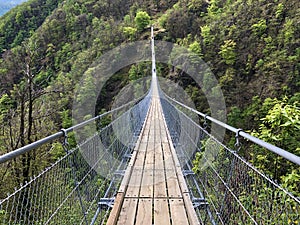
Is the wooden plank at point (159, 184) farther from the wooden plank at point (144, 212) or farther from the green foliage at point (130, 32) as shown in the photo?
the green foliage at point (130, 32)

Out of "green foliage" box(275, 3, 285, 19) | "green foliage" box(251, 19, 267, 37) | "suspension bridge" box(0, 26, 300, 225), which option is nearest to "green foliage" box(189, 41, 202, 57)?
"green foliage" box(251, 19, 267, 37)

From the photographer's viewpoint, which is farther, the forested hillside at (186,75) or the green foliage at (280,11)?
the green foliage at (280,11)

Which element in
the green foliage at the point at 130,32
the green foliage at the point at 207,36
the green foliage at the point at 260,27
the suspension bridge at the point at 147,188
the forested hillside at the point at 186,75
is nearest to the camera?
the suspension bridge at the point at 147,188

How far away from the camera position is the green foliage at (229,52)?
1579cm

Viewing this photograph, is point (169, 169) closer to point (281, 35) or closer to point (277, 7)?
point (281, 35)

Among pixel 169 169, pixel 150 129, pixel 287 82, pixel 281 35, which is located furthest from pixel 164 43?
pixel 169 169

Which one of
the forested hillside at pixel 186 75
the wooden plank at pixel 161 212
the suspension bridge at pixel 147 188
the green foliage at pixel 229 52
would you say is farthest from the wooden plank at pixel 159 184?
the green foliage at pixel 229 52

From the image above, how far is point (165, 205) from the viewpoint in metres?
1.79

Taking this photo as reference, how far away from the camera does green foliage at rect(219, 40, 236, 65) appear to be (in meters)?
15.8

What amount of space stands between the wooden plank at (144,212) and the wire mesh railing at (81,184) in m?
0.18

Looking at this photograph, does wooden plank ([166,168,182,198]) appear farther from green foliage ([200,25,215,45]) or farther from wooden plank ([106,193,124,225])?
green foliage ([200,25,215,45])

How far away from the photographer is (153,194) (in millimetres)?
1964

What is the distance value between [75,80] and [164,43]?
6.99 metres

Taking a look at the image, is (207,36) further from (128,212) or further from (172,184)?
(128,212)
